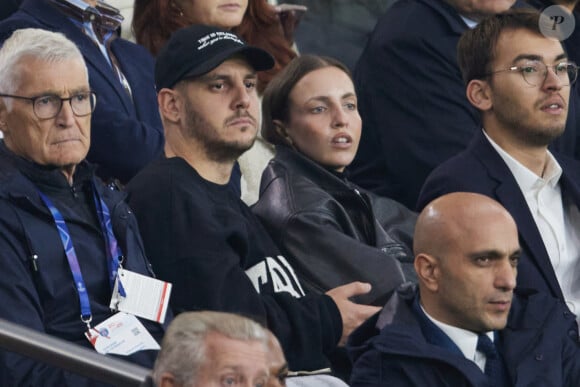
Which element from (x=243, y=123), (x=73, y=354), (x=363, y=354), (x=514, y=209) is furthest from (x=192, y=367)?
(x=514, y=209)

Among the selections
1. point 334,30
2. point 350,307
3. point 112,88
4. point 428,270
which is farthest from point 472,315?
point 334,30

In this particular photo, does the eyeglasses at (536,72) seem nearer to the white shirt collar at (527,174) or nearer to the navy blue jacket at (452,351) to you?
the white shirt collar at (527,174)

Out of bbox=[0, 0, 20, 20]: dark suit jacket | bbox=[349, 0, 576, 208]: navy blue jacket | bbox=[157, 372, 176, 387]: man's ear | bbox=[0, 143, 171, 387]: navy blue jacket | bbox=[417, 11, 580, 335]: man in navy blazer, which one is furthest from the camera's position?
bbox=[349, 0, 576, 208]: navy blue jacket

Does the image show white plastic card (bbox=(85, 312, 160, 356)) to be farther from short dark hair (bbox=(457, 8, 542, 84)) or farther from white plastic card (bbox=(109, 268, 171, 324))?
short dark hair (bbox=(457, 8, 542, 84))

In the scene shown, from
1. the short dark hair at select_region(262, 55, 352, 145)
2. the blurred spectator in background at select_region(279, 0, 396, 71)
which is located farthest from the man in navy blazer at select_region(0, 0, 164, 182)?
the blurred spectator in background at select_region(279, 0, 396, 71)

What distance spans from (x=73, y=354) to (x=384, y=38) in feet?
9.20

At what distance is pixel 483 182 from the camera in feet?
16.2

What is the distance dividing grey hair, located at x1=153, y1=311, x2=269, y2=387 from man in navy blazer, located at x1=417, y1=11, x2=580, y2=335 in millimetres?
1885

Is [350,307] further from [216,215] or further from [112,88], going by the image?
[112,88]

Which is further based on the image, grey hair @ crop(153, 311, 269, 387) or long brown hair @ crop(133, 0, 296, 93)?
long brown hair @ crop(133, 0, 296, 93)

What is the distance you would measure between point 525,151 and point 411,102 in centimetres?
83

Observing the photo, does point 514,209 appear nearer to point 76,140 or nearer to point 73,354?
point 76,140

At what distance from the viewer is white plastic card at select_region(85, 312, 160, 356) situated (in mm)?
3986

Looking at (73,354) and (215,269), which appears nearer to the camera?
(73,354)
